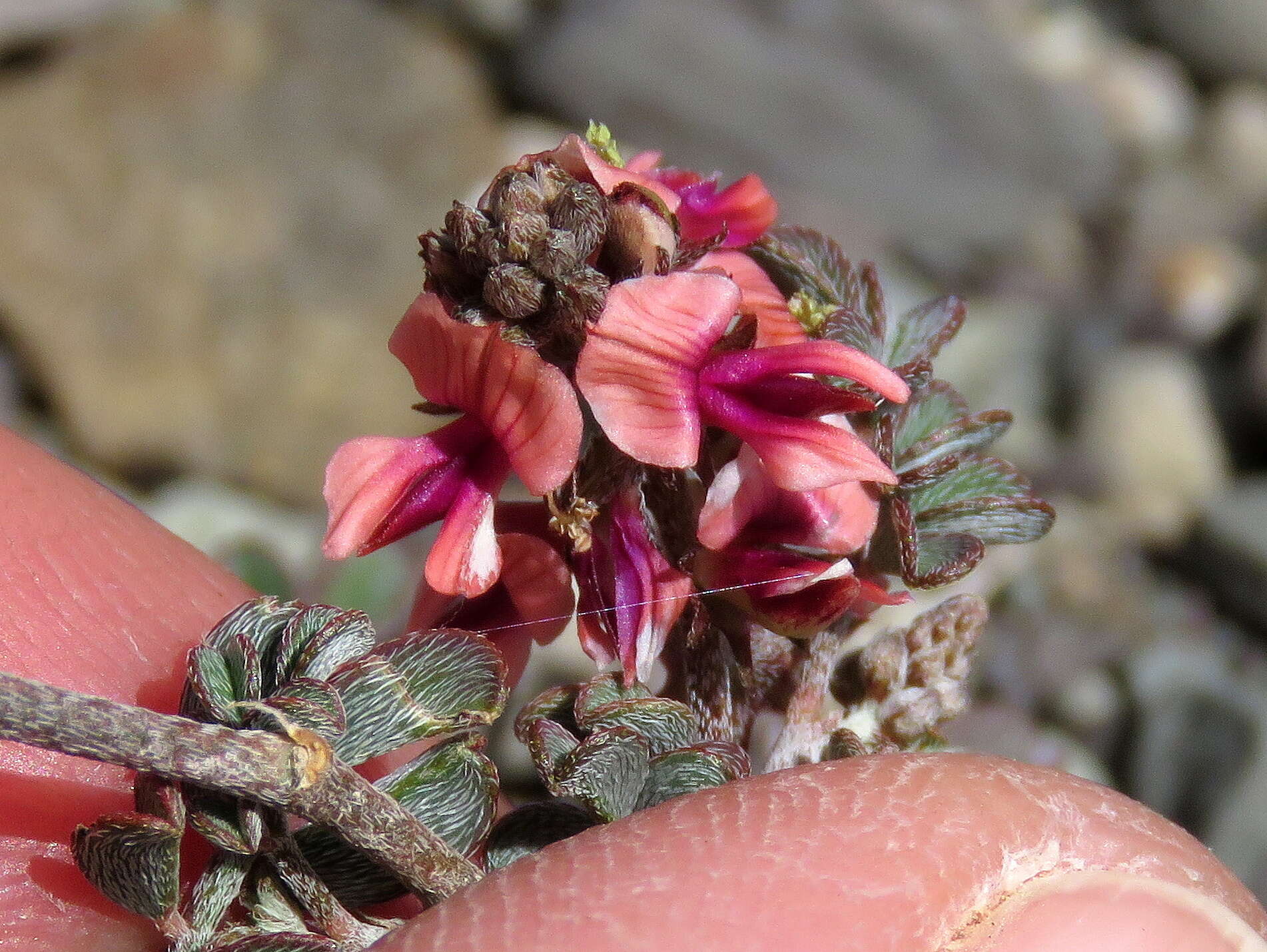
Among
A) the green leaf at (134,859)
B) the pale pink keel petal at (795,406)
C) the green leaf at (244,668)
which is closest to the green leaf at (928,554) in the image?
the pale pink keel petal at (795,406)

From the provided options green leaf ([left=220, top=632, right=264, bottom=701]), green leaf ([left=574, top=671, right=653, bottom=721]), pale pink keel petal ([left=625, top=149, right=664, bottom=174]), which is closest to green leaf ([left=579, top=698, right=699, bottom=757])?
green leaf ([left=574, top=671, right=653, bottom=721])

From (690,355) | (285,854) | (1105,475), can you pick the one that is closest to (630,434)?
(690,355)

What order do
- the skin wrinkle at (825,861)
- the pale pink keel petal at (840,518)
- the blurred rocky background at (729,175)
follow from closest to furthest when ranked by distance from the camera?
the skin wrinkle at (825,861) < the pale pink keel petal at (840,518) < the blurred rocky background at (729,175)

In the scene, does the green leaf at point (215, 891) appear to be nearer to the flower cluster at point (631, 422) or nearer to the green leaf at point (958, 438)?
the flower cluster at point (631, 422)

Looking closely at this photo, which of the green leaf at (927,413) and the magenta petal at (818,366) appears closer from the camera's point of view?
the magenta petal at (818,366)

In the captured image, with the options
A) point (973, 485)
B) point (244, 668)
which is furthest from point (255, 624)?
point (973, 485)

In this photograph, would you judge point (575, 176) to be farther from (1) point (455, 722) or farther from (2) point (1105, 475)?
(2) point (1105, 475)

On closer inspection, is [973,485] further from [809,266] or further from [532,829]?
[532,829]
